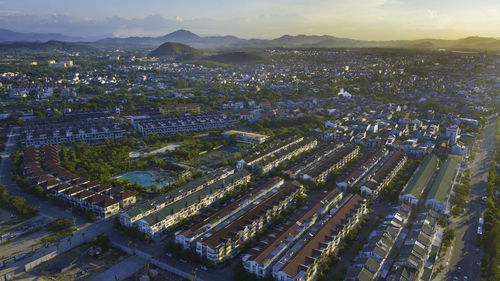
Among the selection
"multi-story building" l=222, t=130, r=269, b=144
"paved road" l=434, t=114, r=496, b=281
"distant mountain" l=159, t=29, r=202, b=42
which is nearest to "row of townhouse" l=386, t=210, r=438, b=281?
"paved road" l=434, t=114, r=496, b=281

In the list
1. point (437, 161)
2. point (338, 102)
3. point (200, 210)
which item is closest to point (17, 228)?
point (200, 210)

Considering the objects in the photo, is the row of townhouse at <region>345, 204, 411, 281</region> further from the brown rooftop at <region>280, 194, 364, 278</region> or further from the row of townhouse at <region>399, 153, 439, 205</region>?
the row of townhouse at <region>399, 153, 439, 205</region>

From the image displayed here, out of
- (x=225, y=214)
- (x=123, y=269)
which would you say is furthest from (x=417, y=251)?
(x=123, y=269)

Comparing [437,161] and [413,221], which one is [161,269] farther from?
[437,161]

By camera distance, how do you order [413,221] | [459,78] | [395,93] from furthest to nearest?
[459,78] → [395,93] → [413,221]

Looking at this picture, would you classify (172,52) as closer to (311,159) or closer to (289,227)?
(311,159)

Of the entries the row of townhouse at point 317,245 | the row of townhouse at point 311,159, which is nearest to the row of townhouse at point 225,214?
the row of townhouse at point 311,159
